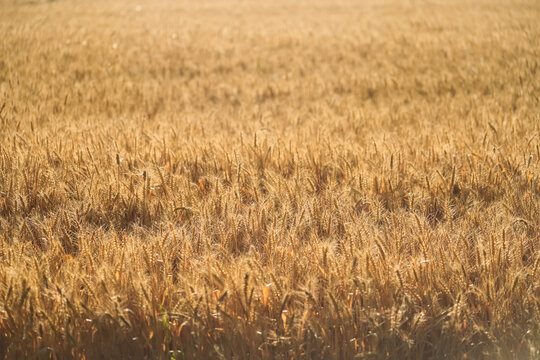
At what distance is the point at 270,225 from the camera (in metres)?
1.79

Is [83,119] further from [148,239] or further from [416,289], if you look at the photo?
[416,289]

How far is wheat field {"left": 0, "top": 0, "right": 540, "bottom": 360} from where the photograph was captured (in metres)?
1.26

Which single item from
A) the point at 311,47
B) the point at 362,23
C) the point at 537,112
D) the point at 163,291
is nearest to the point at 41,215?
the point at 163,291

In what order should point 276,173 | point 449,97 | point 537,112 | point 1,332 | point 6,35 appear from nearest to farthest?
point 1,332, point 276,173, point 537,112, point 449,97, point 6,35

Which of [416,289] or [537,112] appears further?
[537,112]

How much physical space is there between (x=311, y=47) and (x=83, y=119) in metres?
4.87

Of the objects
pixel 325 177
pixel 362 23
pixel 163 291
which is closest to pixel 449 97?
pixel 325 177

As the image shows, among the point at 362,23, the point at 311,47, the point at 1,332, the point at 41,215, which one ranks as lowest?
the point at 1,332

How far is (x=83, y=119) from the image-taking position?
3.41m

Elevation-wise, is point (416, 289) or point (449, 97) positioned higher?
point (449, 97)

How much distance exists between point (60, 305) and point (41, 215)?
812mm

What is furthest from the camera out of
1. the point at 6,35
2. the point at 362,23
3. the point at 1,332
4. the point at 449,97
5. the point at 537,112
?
the point at 362,23

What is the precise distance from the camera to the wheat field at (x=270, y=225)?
126 cm

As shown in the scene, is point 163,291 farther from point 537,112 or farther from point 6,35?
point 6,35
